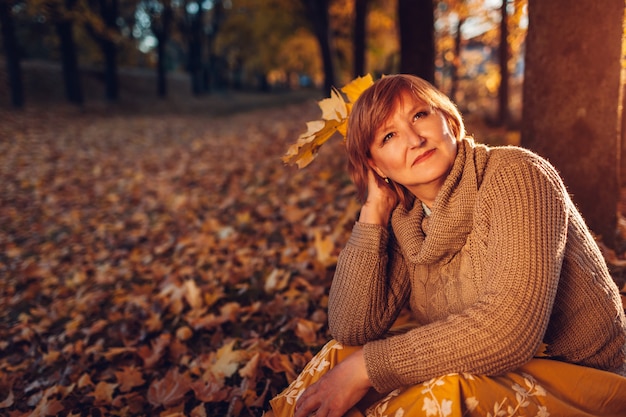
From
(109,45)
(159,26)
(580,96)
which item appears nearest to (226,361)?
(580,96)

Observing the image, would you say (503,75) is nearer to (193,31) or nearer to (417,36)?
(417,36)

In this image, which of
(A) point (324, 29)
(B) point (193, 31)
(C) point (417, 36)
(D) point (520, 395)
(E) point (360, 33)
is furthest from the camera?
(B) point (193, 31)

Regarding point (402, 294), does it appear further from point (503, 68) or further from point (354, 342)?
point (503, 68)

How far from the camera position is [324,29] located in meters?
12.9

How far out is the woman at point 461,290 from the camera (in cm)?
139

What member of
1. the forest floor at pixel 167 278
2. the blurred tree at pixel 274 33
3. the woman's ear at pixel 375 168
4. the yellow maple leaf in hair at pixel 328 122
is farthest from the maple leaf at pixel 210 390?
the blurred tree at pixel 274 33

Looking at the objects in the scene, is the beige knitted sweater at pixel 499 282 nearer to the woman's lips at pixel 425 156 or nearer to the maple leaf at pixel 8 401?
the woman's lips at pixel 425 156

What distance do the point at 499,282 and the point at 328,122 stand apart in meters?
0.96

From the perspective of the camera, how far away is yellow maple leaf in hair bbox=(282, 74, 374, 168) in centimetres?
193

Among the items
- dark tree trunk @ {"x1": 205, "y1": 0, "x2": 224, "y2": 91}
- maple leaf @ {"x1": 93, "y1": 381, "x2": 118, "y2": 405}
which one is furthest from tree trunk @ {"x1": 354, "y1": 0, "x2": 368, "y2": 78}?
dark tree trunk @ {"x1": 205, "y1": 0, "x2": 224, "y2": 91}

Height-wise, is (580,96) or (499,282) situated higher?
(580,96)

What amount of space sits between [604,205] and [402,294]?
1.56 meters

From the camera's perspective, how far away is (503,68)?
8664mm

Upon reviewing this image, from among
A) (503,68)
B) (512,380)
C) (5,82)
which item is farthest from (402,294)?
(5,82)
